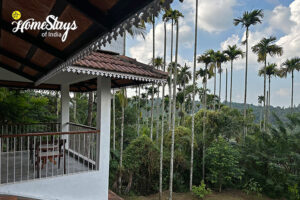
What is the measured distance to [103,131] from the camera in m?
4.39

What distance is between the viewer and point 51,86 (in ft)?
22.7

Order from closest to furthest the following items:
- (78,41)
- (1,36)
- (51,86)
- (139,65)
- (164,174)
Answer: (78,41), (1,36), (139,65), (51,86), (164,174)

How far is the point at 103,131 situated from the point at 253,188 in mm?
10456

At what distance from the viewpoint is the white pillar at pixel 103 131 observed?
4.31 metres

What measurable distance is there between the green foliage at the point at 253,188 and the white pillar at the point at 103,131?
32.5ft

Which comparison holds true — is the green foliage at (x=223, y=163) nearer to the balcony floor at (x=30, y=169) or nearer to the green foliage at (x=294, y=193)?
the green foliage at (x=294, y=193)

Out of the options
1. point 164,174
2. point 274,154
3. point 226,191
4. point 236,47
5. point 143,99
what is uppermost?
point 236,47

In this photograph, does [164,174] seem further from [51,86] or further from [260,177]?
[51,86]

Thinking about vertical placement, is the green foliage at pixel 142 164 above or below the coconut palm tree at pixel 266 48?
below

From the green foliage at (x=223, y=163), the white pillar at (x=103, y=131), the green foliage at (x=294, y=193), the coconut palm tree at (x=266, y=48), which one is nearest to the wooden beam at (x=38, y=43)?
the white pillar at (x=103, y=131)

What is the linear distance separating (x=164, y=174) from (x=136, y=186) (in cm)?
199

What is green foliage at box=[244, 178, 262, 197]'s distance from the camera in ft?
35.1

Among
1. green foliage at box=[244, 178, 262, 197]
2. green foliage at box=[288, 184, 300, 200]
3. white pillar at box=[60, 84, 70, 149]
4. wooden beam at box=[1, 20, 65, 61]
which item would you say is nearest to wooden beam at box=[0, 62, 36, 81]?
white pillar at box=[60, 84, 70, 149]

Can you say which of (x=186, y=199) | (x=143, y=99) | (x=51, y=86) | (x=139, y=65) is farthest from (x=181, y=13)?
(x=143, y=99)
